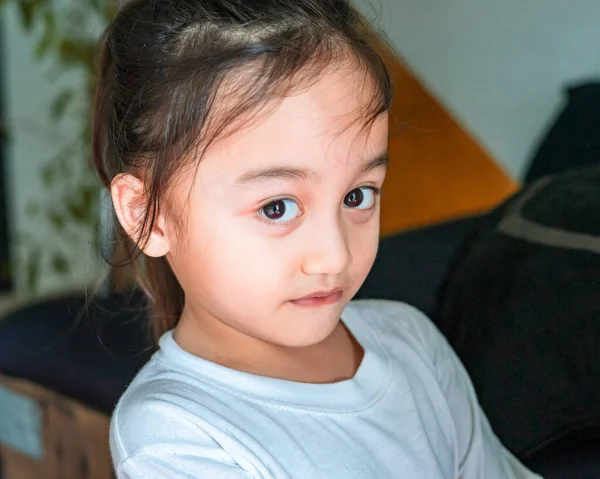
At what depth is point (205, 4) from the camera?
76cm

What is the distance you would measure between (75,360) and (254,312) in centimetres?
57

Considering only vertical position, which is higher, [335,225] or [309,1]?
[309,1]

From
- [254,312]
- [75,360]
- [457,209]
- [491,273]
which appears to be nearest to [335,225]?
[254,312]

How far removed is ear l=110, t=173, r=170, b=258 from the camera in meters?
0.81

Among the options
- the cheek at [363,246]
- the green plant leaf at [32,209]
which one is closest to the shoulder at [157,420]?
the cheek at [363,246]

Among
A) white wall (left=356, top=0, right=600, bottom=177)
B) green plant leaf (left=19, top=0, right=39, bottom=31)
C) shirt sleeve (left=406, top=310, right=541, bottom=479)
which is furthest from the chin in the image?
green plant leaf (left=19, top=0, right=39, bottom=31)

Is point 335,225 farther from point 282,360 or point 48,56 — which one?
point 48,56

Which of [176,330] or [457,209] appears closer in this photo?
[176,330]

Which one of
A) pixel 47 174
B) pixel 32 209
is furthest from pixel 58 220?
pixel 32 209

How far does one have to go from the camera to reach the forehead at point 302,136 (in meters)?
0.72

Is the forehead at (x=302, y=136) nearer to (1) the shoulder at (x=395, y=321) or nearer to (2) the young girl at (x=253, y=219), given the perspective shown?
(2) the young girl at (x=253, y=219)

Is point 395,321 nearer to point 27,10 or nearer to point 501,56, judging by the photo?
point 501,56

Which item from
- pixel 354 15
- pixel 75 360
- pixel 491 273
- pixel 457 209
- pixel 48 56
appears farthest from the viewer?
pixel 48 56

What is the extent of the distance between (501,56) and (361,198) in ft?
3.46
